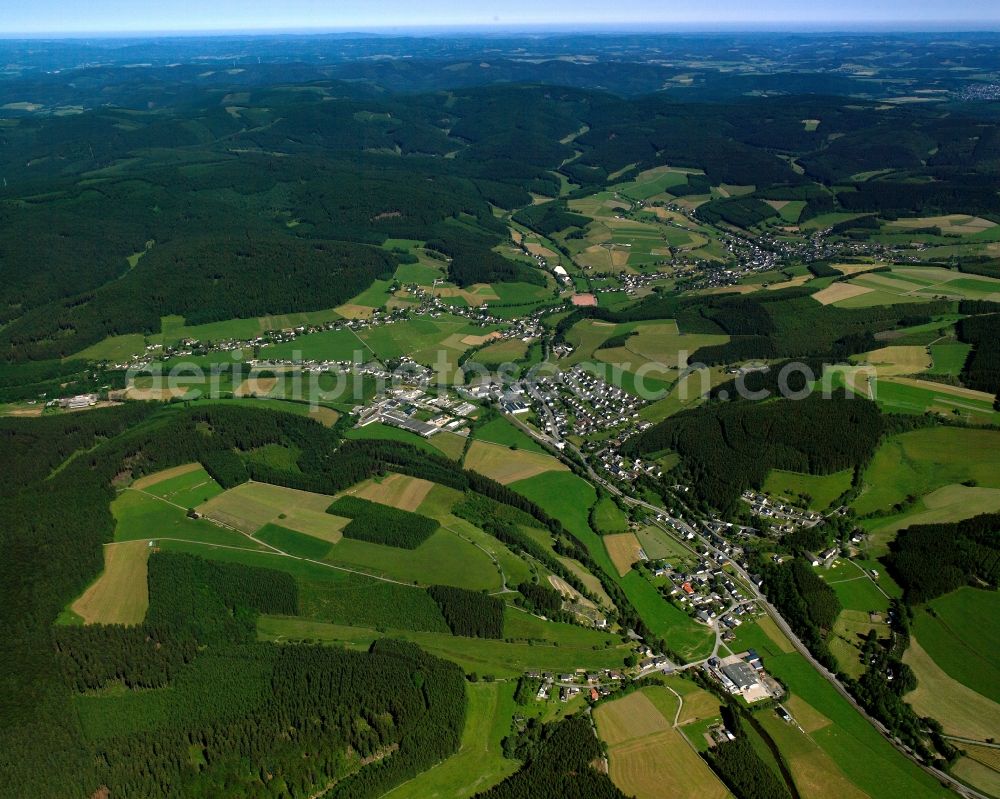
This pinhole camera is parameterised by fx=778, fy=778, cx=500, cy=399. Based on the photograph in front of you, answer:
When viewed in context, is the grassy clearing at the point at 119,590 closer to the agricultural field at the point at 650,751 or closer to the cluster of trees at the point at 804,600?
the agricultural field at the point at 650,751

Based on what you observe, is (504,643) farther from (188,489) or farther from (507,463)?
(188,489)

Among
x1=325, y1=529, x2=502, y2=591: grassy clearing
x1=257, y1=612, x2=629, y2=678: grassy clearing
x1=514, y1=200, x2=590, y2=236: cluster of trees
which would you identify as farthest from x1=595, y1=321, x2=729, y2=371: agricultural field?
x1=514, y1=200, x2=590, y2=236: cluster of trees

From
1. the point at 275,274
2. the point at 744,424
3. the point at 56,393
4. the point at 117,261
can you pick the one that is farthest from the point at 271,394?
the point at 117,261

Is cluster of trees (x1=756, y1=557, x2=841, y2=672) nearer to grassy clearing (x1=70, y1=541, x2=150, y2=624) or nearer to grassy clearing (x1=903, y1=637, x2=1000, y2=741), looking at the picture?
grassy clearing (x1=903, y1=637, x2=1000, y2=741)

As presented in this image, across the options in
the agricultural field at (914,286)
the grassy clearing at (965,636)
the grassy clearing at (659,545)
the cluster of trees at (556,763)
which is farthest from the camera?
the agricultural field at (914,286)

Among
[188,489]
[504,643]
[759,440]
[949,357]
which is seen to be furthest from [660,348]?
[188,489]

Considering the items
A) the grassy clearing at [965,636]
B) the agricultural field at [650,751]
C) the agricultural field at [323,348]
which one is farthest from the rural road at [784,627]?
the agricultural field at [323,348]
